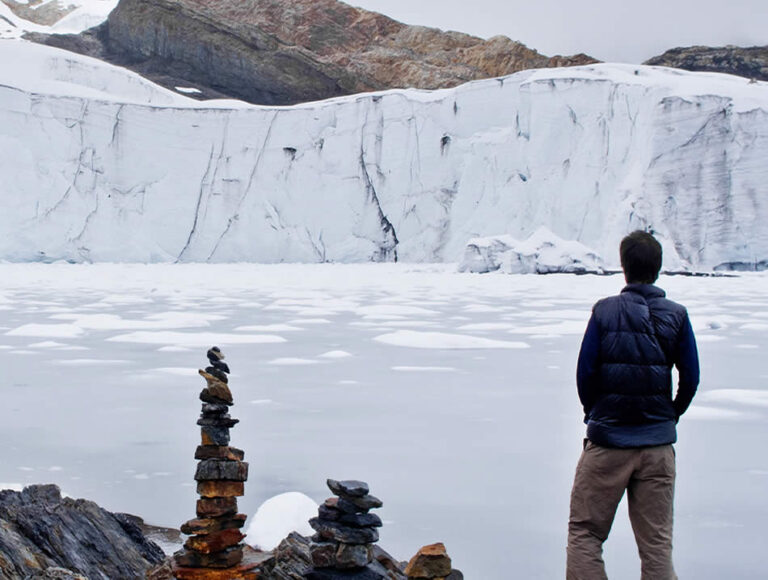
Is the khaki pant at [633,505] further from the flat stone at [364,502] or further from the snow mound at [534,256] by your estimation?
the snow mound at [534,256]

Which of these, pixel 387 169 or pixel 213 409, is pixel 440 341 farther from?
pixel 387 169

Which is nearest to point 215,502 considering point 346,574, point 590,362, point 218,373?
point 218,373

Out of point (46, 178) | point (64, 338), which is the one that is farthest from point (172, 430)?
point (46, 178)

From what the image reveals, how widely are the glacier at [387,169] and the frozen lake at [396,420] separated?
390 inches

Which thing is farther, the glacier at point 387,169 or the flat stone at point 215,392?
the glacier at point 387,169

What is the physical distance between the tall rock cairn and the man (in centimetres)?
82

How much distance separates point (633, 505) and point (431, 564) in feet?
1.83

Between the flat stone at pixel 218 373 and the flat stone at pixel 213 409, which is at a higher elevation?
the flat stone at pixel 218 373

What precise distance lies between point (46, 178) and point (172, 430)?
18.6m

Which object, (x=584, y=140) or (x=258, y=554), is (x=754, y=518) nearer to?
(x=258, y=554)

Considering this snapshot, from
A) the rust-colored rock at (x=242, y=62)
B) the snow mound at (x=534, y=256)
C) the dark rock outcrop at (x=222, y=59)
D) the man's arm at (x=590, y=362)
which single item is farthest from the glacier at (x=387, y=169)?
the man's arm at (x=590, y=362)

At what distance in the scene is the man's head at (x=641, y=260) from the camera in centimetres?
200

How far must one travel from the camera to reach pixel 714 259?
18188 mm

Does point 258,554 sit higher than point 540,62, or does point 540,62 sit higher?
point 540,62
